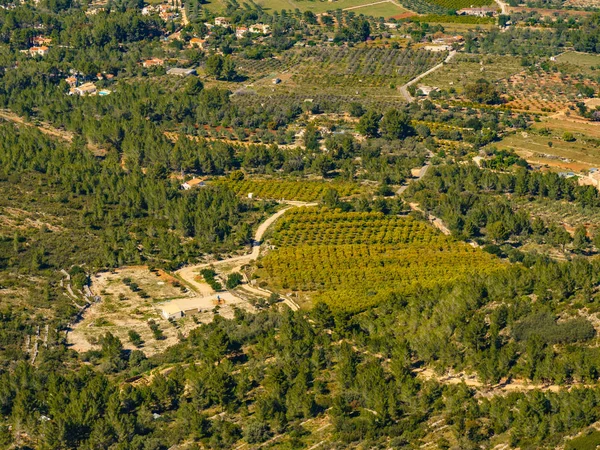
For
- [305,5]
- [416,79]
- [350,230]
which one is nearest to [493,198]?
[350,230]

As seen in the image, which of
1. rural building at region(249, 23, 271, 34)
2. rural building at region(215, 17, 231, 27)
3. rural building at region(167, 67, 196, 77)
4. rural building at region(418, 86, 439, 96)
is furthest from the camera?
rural building at region(215, 17, 231, 27)

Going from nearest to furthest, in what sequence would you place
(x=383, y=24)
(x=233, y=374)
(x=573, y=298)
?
(x=233, y=374) < (x=573, y=298) < (x=383, y=24)

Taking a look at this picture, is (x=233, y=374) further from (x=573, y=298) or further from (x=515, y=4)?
(x=515, y=4)

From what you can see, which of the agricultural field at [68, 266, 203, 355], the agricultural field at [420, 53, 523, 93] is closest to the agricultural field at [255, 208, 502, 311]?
the agricultural field at [68, 266, 203, 355]

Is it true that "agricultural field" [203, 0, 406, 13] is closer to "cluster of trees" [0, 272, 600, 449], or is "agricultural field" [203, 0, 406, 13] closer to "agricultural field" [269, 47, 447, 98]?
"agricultural field" [269, 47, 447, 98]

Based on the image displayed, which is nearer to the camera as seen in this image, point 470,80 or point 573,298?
point 573,298

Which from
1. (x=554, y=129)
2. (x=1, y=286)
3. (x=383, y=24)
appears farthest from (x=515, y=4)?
(x=1, y=286)

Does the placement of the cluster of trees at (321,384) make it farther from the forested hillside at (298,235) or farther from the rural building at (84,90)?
the rural building at (84,90)
